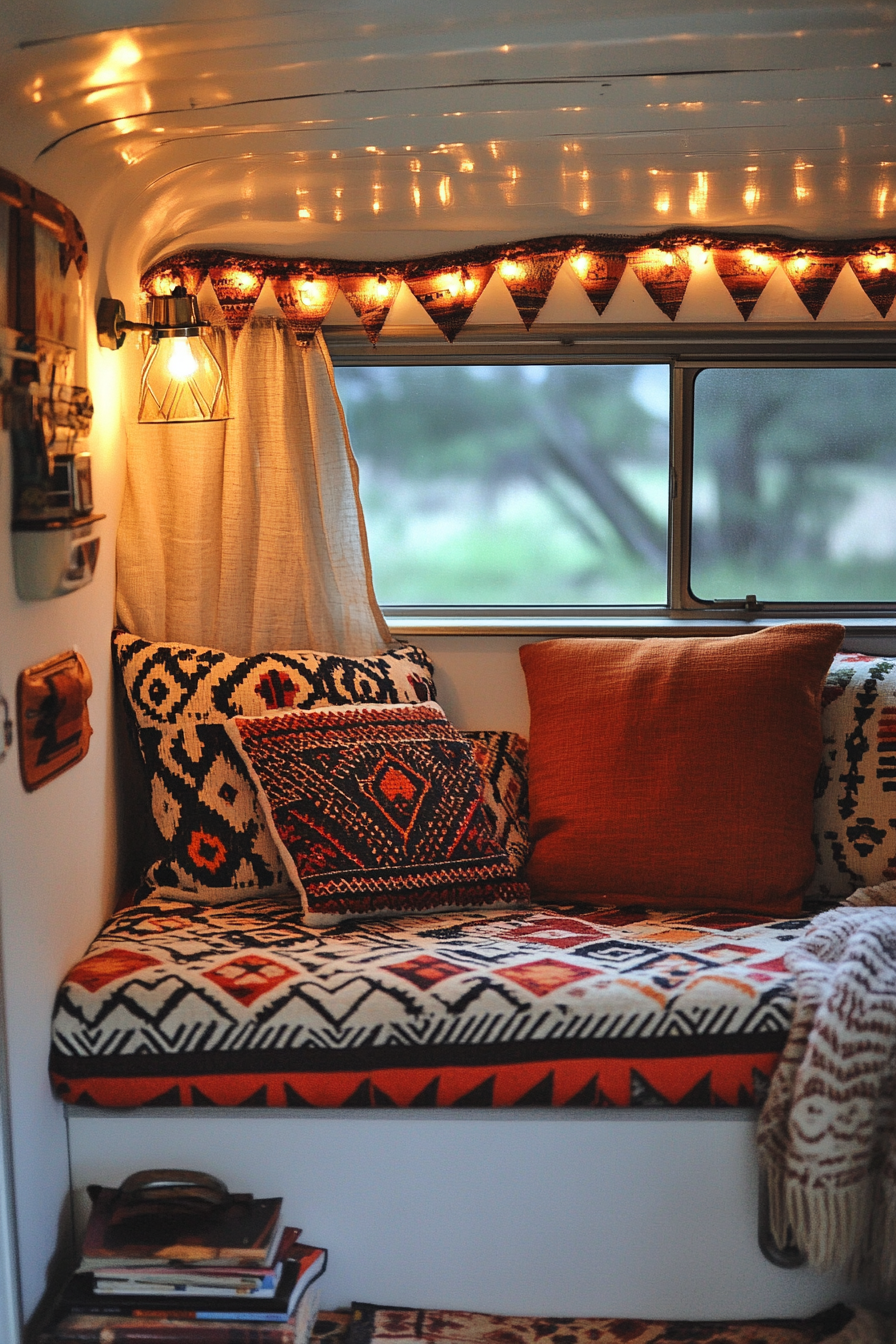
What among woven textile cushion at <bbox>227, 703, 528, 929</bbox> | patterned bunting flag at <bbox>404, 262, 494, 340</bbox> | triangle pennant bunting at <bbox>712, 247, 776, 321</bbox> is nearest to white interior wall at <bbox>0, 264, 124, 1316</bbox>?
woven textile cushion at <bbox>227, 703, 528, 929</bbox>

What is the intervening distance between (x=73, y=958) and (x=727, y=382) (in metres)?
1.92

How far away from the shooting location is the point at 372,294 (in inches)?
106

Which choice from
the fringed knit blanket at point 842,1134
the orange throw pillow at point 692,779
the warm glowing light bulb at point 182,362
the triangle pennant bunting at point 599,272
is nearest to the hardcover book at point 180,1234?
the fringed knit blanket at point 842,1134

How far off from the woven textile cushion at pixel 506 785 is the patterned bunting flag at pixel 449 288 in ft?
3.14

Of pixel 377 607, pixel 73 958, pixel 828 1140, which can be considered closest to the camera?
pixel 828 1140

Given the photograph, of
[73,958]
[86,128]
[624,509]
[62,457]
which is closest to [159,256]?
[86,128]

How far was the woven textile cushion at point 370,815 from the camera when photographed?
7.17 ft

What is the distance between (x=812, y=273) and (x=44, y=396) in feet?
5.71

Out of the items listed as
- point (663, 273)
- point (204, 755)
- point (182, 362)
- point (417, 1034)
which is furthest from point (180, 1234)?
point (663, 273)

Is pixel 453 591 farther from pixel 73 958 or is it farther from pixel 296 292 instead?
pixel 73 958

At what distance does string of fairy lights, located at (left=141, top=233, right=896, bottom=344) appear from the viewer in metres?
2.65

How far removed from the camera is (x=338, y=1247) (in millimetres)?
1910

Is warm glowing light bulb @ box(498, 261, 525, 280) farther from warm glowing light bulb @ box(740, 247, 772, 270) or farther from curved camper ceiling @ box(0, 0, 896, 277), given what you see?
warm glowing light bulb @ box(740, 247, 772, 270)

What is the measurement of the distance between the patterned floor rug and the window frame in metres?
1.44
